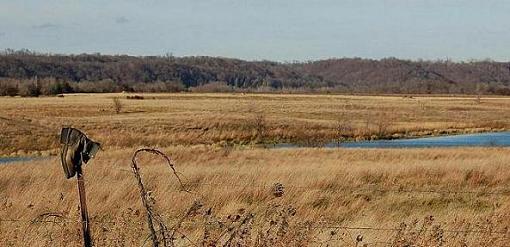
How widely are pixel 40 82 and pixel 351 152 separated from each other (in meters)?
122

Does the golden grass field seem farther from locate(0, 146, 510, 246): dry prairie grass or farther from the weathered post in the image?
the weathered post

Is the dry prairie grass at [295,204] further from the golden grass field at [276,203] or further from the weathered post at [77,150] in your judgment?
the weathered post at [77,150]

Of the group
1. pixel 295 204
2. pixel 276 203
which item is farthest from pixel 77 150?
pixel 295 204

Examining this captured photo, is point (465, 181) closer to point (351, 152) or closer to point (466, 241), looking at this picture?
point (466, 241)

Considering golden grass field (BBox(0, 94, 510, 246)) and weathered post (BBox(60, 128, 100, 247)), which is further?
golden grass field (BBox(0, 94, 510, 246))

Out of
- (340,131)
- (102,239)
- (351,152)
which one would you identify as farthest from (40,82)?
(102,239)

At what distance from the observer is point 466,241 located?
6734 mm

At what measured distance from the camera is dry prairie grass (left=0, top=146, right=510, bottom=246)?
6797 mm

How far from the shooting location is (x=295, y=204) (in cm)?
1130

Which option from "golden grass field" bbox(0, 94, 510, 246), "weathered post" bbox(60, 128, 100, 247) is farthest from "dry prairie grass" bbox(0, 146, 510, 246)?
Answer: "weathered post" bbox(60, 128, 100, 247)

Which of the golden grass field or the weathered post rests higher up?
the weathered post

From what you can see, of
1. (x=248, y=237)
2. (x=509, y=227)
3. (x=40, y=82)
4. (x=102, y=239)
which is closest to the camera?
(x=248, y=237)

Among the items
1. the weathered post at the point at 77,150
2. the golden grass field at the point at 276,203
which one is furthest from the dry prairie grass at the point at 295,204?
the weathered post at the point at 77,150

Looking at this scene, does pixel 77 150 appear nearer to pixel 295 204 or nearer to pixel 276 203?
pixel 276 203
